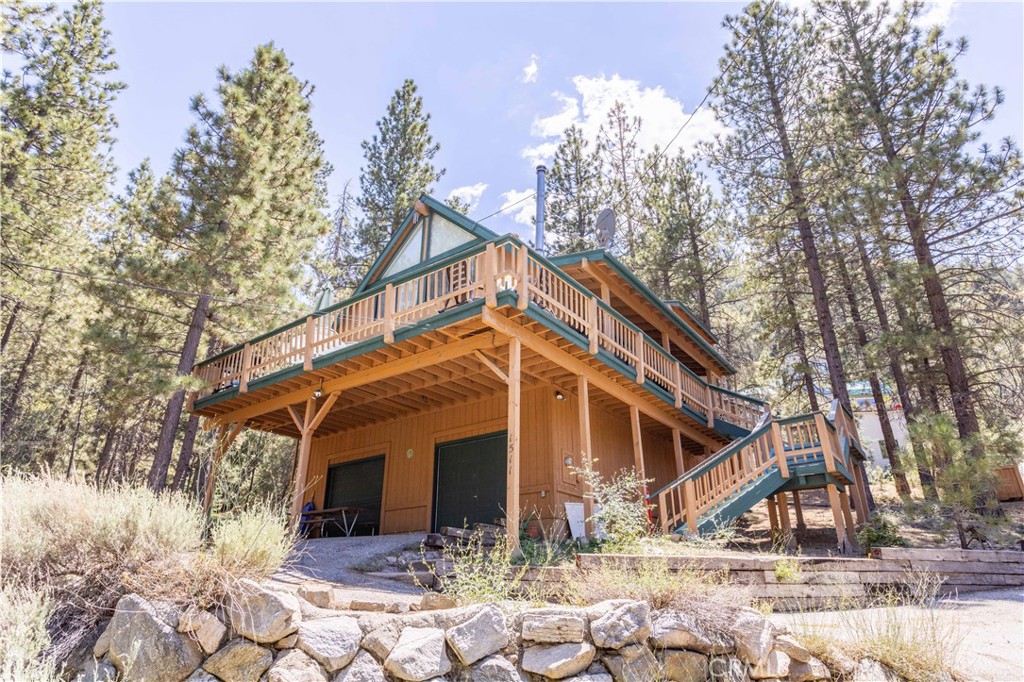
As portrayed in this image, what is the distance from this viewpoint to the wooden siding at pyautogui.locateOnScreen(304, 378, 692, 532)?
10734mm

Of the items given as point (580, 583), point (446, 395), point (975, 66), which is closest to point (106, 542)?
point (580, 583)

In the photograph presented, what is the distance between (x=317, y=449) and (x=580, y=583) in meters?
11.6

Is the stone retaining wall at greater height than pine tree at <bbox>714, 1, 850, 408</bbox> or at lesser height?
lesser

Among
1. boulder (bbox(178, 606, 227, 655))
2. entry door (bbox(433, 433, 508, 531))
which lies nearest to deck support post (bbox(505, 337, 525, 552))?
entry door (bbox(433, 433, 508, 531))

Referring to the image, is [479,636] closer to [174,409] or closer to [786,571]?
[786,571]

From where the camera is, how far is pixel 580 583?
16.2 feet

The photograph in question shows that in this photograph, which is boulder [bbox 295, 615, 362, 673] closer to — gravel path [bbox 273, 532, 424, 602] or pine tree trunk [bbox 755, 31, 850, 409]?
gravel path [bbox 273, 532, 424, 602]

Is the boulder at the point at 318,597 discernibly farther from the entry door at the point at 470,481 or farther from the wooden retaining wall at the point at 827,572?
the entry door at the point at 470,481

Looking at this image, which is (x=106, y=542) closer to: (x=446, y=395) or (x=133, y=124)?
(x=446, y=395)

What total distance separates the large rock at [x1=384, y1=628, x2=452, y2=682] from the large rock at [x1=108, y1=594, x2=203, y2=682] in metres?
1.30

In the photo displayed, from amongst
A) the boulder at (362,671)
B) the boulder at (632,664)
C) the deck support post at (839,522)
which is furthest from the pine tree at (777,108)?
the boulder at (362,671)

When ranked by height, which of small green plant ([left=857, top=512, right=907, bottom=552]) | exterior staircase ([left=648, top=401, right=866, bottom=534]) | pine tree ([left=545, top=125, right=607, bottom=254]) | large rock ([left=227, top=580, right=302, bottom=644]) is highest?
pine tree ([left=545, top=125, right=607, bottom=254])

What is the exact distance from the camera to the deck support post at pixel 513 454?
7625 millimetres

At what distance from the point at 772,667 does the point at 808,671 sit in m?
0.28
